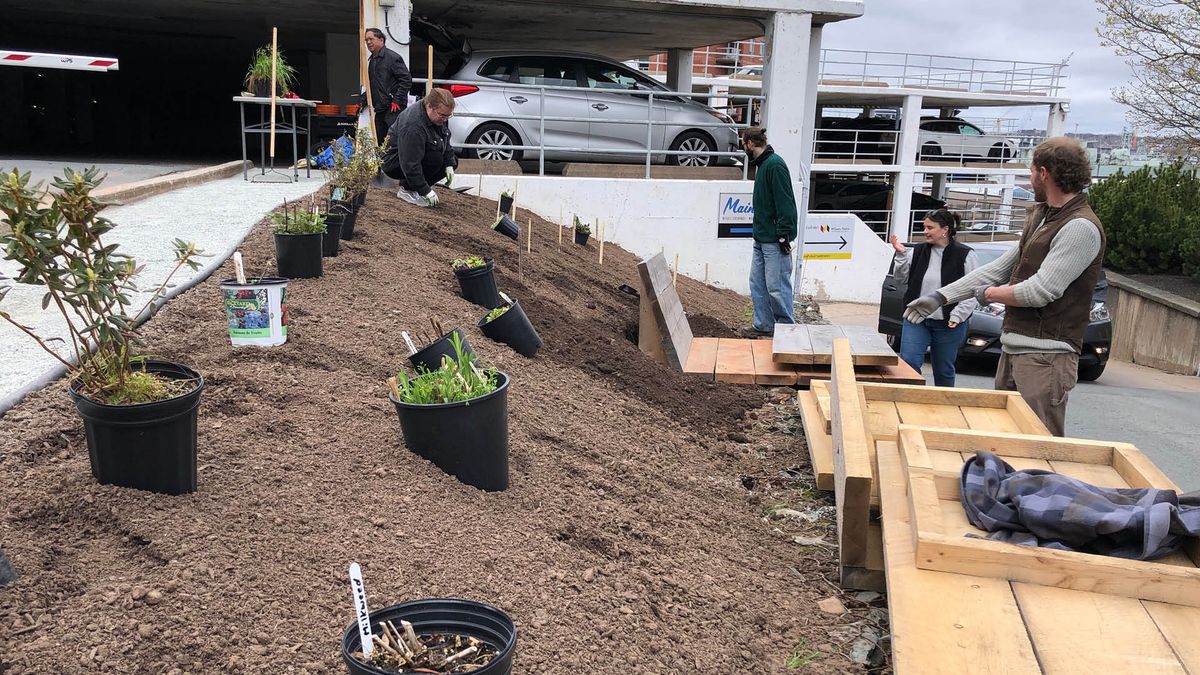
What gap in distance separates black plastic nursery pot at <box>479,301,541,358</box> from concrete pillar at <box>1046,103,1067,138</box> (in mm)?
37670

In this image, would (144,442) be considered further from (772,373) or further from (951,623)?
(772,373)

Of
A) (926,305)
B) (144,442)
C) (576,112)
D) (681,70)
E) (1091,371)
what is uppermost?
(681,70)

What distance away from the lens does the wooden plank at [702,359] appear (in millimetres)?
6320

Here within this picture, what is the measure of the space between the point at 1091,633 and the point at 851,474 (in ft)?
3.52

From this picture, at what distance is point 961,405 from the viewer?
4.38 meters

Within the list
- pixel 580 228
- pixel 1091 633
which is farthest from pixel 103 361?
pixel 580 228

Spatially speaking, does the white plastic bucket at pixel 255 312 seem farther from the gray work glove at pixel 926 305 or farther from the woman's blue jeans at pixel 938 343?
the woman's blue jeans at pixel 938 343

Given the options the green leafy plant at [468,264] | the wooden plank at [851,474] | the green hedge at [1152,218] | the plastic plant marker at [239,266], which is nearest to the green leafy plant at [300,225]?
the green leafy plant at [468,264]

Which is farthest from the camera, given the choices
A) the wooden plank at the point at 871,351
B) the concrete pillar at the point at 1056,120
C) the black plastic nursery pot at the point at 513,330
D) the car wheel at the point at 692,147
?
the concrete pillar at the point at 1056,120

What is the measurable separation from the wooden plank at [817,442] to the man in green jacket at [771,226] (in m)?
2.83

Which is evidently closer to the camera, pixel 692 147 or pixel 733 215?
pixel 733 215

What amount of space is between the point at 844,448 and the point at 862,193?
98.8 ft

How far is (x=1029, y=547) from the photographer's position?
2.40 m

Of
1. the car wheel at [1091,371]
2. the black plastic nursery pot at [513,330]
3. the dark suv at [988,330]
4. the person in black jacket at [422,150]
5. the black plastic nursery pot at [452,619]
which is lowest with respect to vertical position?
the car wheel at [1091,371]
